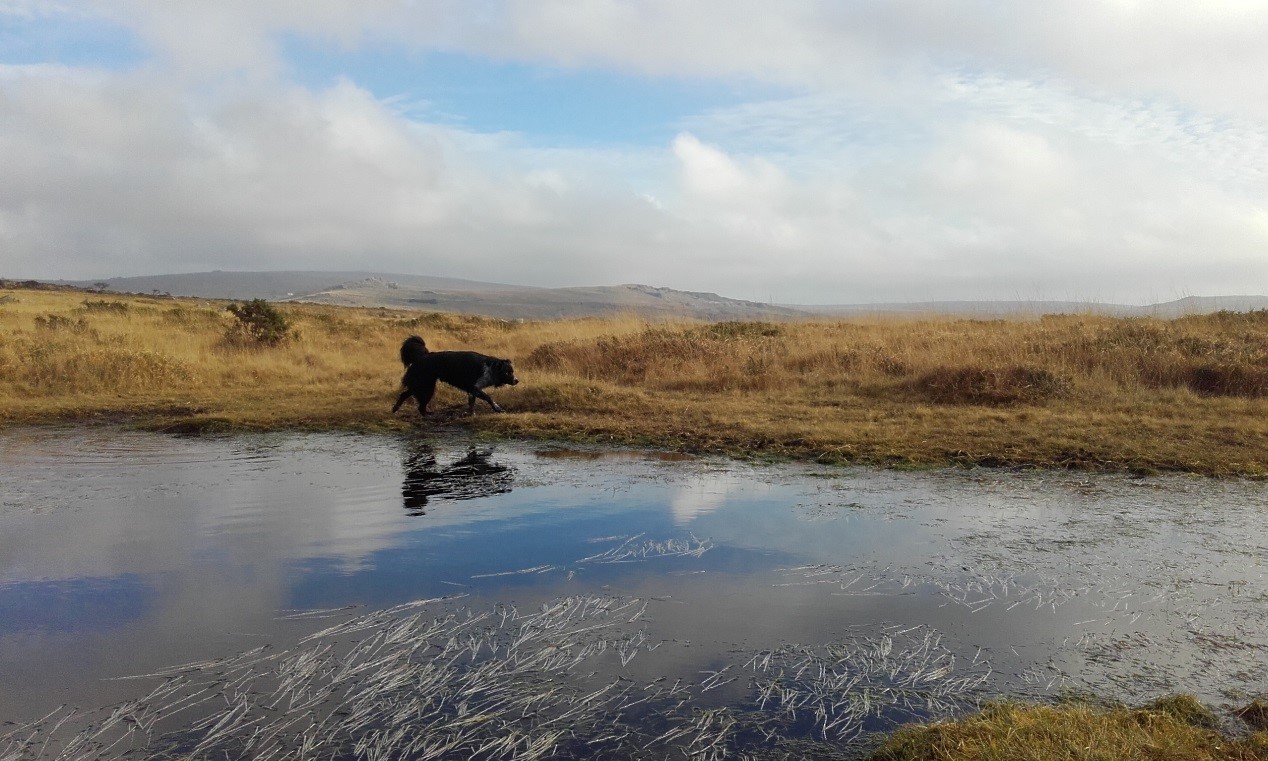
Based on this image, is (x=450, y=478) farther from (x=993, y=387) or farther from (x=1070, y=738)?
(x=993, y=387)

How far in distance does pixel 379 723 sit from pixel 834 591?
3151 millimetres

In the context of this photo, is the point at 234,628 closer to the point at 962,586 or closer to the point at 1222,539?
the point at 962,586

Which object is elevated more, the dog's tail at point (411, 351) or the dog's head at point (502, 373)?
the dog's tail at point (411, 351)

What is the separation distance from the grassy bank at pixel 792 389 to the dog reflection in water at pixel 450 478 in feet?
5.93

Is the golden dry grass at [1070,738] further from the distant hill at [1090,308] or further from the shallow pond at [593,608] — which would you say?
the distant hill at [1090,308]

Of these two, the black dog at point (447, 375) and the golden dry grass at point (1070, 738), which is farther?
the black dog at point (447, 375)

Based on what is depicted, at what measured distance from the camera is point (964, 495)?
8.65 meters

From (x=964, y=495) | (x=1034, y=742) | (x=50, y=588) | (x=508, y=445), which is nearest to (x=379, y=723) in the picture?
(x=1034, y=742)

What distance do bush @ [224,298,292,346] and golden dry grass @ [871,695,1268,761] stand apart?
21.1 metres

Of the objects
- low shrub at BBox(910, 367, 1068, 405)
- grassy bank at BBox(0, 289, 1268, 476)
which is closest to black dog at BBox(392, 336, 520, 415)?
grassy bank at BBox(0, 289, 1268, 476)

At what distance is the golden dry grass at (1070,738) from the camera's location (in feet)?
10.9

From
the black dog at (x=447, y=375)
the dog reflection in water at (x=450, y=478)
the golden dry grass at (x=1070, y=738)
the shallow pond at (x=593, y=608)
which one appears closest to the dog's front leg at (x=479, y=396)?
the black dog at (x=447, y=375)

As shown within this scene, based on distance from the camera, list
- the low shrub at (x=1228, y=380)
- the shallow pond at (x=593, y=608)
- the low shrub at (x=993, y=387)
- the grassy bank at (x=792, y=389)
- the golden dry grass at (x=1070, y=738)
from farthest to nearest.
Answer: the low shrub at (x=1228, y=380)
the low shrub at (x=993, y=387)
the grassy bank at (x=792, y=389)
the shallow pond at (x=593, y=608)
the golden dry grass at (x=1070, y=738)

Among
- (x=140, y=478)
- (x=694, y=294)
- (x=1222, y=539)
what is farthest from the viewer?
(x=694, y=294)
